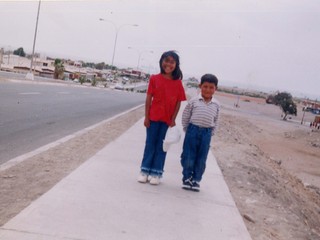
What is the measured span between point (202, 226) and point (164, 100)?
74.7 inches

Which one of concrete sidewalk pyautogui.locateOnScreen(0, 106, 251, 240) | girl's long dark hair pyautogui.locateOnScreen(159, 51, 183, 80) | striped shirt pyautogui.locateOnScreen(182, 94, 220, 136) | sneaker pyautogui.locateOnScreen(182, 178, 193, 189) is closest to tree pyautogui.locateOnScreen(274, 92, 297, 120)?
concrete sidewalk pyautogui.locateOnScreen(0, 106, 251, 240)

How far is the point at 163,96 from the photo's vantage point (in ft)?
19.4

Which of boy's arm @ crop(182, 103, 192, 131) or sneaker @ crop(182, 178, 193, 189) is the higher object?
boy's arm @ crop(182, 103, 192, 131)

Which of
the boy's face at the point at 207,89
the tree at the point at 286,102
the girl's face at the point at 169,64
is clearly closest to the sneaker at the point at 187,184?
the boy's face at the point at 207,89

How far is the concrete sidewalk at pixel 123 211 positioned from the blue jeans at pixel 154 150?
0.22 metres

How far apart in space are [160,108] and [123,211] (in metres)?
1.71

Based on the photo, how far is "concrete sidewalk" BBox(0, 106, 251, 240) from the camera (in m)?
3.96

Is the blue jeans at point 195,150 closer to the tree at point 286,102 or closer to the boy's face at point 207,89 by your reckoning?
the boy's face at point 207,89

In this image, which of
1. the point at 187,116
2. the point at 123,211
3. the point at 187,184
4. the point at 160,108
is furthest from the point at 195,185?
the point at 123,211

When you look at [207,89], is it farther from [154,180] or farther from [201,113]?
[154,180]

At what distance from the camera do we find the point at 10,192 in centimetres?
518

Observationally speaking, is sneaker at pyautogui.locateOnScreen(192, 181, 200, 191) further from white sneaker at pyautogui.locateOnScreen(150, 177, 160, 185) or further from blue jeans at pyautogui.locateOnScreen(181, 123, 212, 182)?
white sneaker at pyautogui.locateOnScreen(150, 177, 160, 185)

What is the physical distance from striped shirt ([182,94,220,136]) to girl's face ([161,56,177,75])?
55cm

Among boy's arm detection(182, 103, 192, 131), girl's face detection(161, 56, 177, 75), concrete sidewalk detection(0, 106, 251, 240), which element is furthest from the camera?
boy's arm detection(182, 103, 192, 131)
